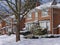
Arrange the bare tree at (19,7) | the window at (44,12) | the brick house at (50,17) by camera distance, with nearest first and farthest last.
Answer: the bare tree at (19,7)
the brick house at (50,17)
the window at (44,12)

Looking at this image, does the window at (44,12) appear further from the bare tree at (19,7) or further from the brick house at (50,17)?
the bare tree at (19,7)

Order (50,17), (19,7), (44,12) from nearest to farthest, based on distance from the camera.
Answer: (19,7)
(50,17)
(44,12)

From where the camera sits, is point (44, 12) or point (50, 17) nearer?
point (50, 17)

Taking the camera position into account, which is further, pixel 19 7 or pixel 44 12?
pixel 44 12

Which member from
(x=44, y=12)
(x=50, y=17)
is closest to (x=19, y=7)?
(x=50, y=17)

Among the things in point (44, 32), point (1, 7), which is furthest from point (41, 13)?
point (1, 7)

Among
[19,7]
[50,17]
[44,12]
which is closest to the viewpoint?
[19,7]

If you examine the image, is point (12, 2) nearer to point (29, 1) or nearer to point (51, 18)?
point (29, 1)

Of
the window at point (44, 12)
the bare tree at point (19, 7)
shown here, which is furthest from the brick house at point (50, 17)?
the bare tree at point (19, 7)

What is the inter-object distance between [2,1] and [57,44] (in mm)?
6742

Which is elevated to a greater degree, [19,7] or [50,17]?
[19,7]

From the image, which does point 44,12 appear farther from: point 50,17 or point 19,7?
point 19,7

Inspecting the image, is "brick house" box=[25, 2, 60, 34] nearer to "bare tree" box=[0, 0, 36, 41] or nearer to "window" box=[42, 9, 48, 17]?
"window" box=[42, 9, 48, 17]

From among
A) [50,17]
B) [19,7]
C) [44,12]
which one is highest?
[19,7]
